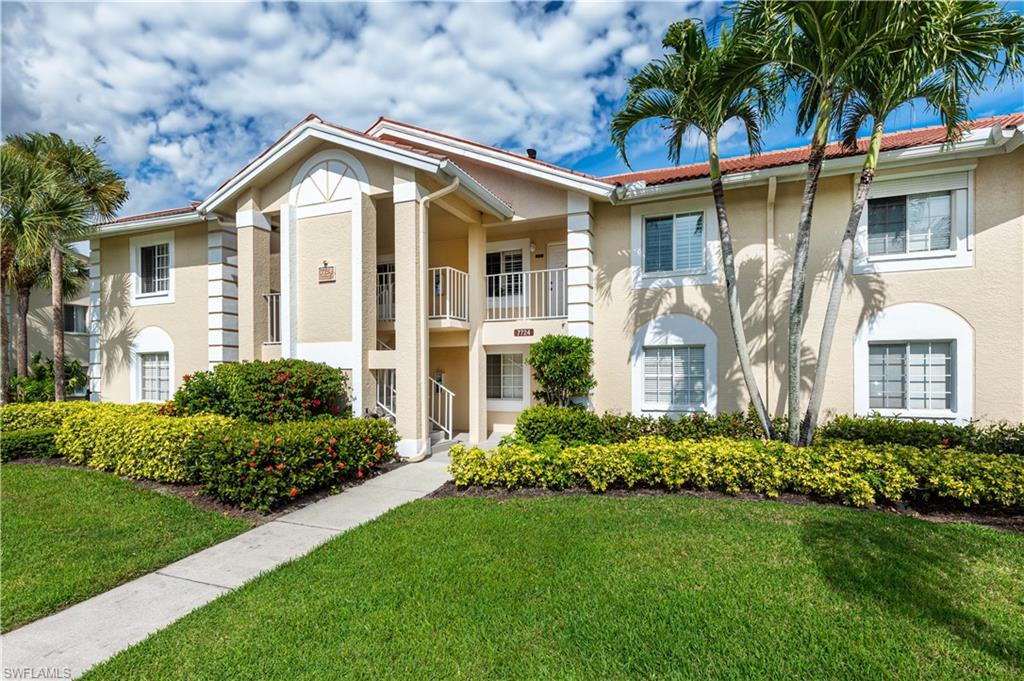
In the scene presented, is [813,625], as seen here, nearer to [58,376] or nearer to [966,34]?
[966,34]

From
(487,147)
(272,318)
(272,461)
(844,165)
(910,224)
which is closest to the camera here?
(272,461)

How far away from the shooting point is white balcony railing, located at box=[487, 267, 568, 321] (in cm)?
1179

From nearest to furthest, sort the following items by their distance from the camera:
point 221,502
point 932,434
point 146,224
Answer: point 221,502, point 932,434, point 146,224

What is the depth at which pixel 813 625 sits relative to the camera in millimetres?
3887

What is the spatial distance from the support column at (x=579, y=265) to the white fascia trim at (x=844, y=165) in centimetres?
80

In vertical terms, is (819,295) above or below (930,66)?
below

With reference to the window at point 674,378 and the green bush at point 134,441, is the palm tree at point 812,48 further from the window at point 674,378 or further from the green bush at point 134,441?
the green bush at point 134,441

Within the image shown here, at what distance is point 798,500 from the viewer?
711 centimetres

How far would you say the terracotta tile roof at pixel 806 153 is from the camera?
8.98 metres

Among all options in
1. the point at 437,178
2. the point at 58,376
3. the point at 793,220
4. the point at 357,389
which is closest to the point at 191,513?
the point at 357,389

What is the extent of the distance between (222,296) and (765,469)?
1317cm

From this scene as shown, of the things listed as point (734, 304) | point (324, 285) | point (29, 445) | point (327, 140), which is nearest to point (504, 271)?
point (324, 285)

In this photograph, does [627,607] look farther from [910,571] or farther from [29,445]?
[29,445]

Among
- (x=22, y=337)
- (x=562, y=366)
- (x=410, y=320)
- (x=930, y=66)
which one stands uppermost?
(x=930, y=66)
